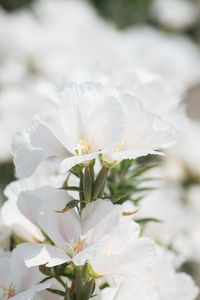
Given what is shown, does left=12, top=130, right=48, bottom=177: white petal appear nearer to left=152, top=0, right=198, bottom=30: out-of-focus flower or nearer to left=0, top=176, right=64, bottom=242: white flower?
left=0, top=176, right=64, bottom=242: white flower

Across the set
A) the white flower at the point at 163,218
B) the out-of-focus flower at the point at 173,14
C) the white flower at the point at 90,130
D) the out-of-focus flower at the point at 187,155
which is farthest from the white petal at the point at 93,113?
the out-of-focus flower at the point at 173,14

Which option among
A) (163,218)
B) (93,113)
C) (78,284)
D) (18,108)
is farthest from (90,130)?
(18,108)

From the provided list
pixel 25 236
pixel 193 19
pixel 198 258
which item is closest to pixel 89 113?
pixel 25 236

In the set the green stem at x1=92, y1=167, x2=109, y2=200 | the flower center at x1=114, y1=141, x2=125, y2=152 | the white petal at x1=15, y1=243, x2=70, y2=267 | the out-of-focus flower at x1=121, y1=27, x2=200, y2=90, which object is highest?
the out-of-focus flower at x1=121, y1=27, x2=200, y2=90

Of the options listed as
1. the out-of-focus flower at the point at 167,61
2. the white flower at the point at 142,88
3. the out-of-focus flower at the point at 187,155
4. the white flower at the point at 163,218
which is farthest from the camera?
the out-of-focus flower at the point at 167,61

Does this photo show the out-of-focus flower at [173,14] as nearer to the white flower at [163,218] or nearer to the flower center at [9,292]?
the white flower at [163,218]

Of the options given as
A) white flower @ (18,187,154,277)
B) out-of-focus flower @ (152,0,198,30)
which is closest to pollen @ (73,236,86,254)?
white flower @ (18,187,154,277)
